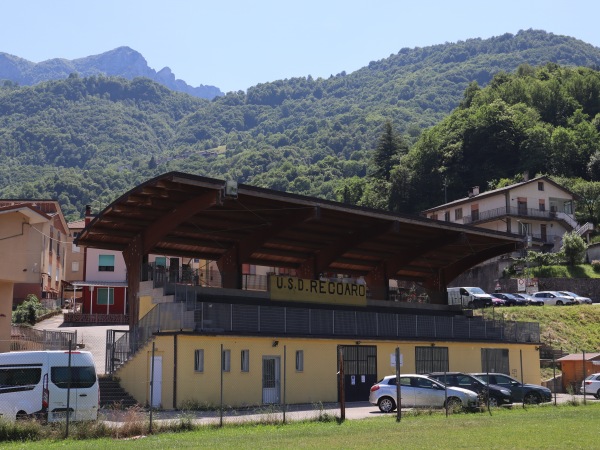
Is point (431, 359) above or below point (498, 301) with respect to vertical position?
below

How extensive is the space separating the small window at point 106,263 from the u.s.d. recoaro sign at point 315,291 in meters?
39.4

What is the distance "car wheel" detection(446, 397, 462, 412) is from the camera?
93.8ft

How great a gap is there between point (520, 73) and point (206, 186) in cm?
14966

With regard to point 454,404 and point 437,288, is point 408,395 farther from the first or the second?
point 437,288

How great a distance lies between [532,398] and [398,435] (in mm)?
15101

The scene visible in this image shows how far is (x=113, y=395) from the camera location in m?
32.5

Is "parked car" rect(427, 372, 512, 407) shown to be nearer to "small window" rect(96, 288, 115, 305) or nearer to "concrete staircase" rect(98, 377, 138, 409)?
"concrete staircase" rect(98, 377, 138, 409)

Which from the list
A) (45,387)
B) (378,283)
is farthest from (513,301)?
(45,387)

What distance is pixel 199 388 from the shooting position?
3225 cm

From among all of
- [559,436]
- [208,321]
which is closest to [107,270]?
[208,321]

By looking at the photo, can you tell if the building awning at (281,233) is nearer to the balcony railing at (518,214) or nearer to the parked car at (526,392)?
the parked car at (526,392)

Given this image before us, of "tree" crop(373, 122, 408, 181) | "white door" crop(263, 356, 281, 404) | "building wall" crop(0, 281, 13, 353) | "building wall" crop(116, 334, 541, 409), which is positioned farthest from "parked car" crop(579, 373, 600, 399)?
"tree" crop(373, 122, 408, 181)

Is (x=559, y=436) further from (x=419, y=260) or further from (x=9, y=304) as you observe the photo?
(x=419, y=260)

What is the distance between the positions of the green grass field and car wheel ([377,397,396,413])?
14.7 feet
